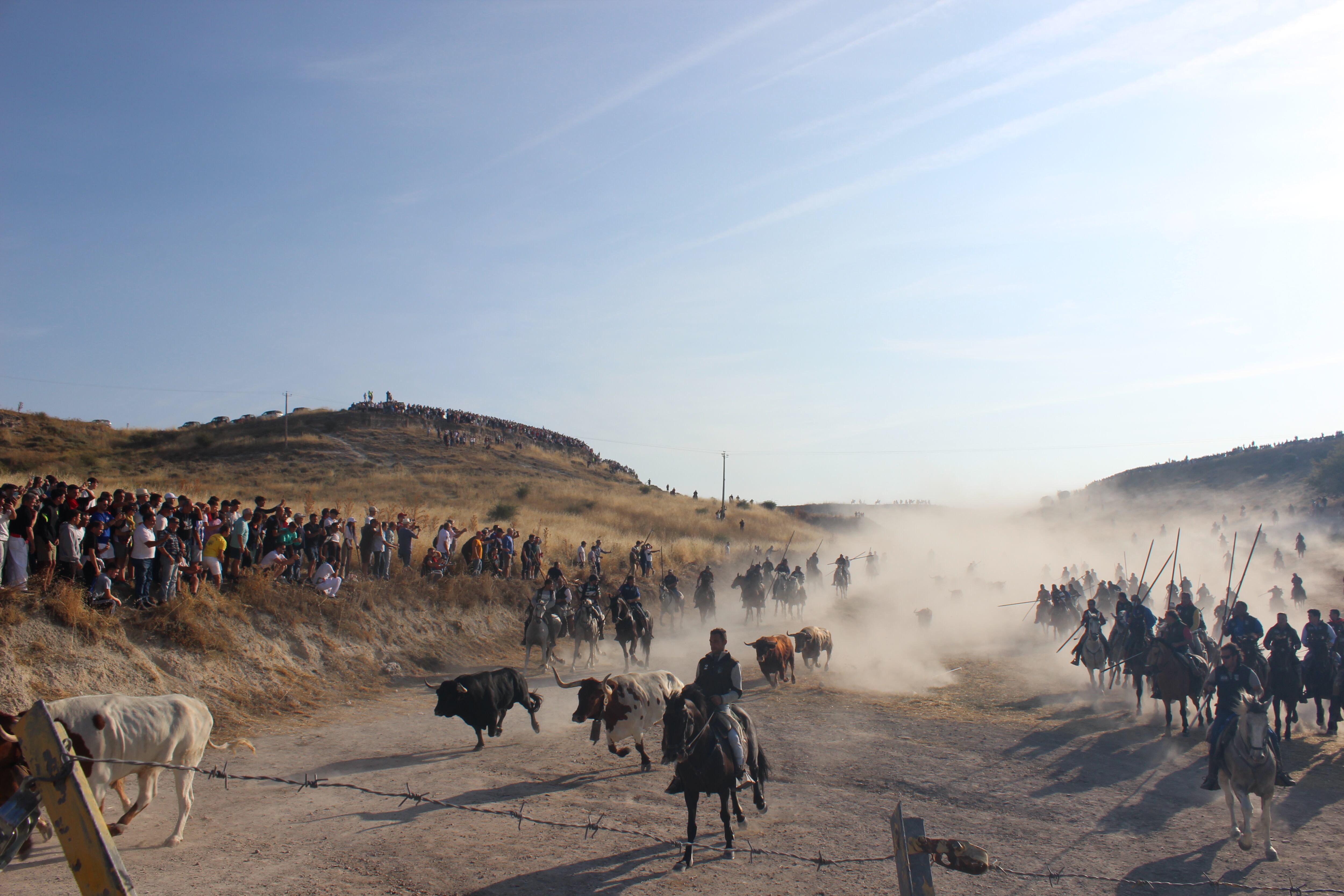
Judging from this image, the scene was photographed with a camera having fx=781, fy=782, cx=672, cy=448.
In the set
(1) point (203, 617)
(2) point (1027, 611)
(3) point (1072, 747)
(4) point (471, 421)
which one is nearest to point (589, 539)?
(2) point (1027, 611)

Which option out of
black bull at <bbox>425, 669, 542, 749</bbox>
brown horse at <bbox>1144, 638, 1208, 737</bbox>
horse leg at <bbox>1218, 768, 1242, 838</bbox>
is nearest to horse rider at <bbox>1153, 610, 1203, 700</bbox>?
brown horse at <bbox>1144, 638, 1208, 737</bbox>

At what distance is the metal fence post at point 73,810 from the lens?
3.61m

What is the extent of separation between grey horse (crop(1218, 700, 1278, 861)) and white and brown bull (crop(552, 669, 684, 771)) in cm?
702

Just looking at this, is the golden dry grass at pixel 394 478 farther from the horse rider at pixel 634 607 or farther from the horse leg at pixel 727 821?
the horse leg at pixel 727 821

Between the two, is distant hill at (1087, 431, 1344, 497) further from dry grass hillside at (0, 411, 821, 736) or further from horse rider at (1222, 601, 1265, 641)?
horse rider at (1222, 601, 1265, 641)

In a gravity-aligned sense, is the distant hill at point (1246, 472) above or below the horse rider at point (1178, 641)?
above

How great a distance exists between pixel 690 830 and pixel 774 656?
10.6 meters

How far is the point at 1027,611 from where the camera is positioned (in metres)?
34.7

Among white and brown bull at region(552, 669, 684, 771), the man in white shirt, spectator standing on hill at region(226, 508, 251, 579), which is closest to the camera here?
white and brown bull at region(552, 669, 684, 771)

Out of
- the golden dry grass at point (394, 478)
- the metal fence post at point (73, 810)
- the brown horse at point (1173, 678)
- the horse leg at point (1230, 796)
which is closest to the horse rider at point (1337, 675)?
the brown horse at point (1173, 678)

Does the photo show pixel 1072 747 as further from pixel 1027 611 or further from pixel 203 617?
pixel 1027 611

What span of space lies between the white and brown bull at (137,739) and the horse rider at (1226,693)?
11.0 metres

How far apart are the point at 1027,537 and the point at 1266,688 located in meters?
74.5

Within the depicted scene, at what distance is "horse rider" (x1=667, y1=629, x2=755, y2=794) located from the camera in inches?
336
